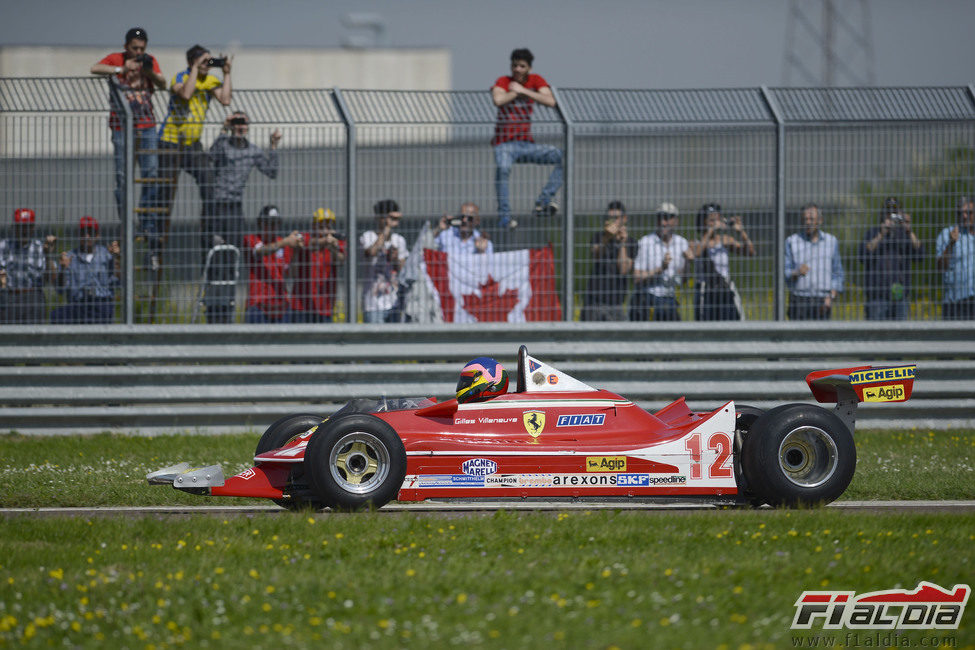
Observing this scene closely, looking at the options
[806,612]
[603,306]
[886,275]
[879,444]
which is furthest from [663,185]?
[806,612]

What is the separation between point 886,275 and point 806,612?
7652 millimetres

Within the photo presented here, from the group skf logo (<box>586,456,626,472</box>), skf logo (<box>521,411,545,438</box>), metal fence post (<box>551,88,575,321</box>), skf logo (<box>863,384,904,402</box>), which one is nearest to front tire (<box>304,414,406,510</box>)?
skf logo (<box>521,411,545,438</box>)

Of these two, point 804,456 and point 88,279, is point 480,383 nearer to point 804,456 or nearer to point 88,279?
point 804,456

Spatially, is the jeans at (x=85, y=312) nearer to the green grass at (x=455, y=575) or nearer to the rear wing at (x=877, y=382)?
the green grass at (x=455, y=575)

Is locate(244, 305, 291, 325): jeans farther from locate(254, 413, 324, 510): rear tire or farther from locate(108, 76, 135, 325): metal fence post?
locate(254, 413, 324, 510): rear tire

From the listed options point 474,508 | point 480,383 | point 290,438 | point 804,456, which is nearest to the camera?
point 804,456

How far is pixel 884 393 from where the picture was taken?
8391mm

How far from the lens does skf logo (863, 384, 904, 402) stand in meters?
8.34

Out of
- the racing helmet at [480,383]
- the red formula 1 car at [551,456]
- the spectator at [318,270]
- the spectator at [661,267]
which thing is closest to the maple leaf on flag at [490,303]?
the spectator at [661,267]

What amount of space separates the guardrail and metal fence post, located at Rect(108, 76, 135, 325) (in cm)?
44

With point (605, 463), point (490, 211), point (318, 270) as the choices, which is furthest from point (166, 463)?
point (605, 463)

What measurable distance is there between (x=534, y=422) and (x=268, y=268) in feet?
15.3

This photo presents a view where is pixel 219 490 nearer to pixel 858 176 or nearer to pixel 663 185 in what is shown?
pixel 663 185

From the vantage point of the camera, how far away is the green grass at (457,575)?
203 inches
